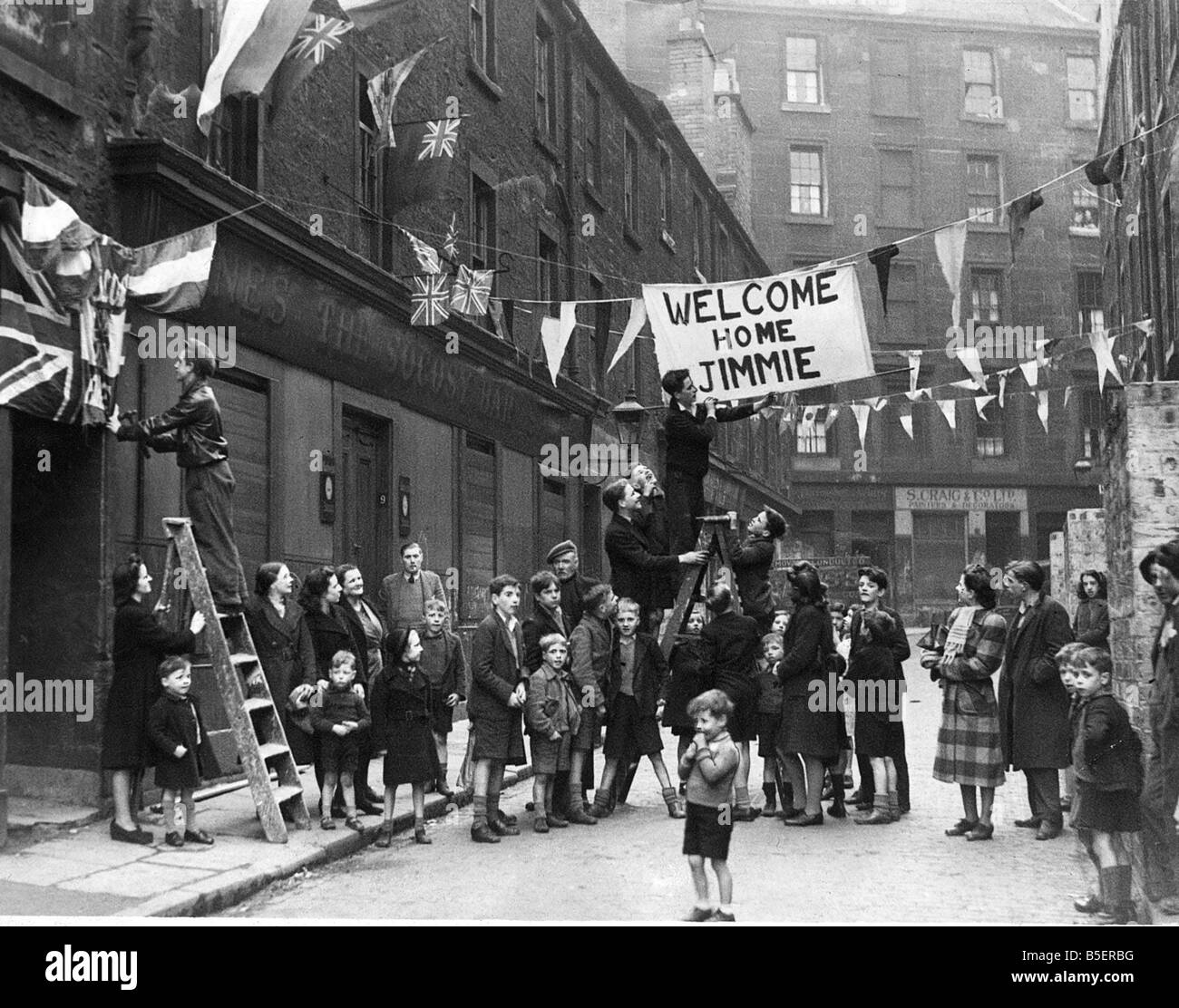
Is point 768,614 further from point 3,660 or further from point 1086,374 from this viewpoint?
point 1086,374

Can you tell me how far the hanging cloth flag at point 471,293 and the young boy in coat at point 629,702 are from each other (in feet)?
17.7

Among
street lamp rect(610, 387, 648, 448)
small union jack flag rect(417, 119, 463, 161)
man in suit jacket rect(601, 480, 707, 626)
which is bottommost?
man in suit jacket rect(601, 480, 707, 626)

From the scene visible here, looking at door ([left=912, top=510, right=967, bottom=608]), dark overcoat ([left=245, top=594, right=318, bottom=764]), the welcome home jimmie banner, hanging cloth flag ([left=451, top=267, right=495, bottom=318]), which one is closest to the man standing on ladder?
dark overcoat ([left=245, top=594, right=318, bottom=764])

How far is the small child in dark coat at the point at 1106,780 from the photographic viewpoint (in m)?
5.98

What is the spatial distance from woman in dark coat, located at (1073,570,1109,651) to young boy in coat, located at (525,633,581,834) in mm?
5182

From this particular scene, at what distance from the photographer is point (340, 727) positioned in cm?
850

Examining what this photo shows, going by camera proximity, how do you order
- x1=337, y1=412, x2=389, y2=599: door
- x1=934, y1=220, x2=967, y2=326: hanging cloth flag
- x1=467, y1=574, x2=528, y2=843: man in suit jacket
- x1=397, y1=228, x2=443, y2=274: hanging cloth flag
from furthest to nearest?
x1=337, y1=412, x2=389, y2=599: door < x1=397, y1=228, x2=443, y2=274: hanging cloth flag < x1=934, y1=220, x2=967, y2=326: hanging cloth flag < x1=467, y1=574, x2=528, y2=843: man in suit jacket

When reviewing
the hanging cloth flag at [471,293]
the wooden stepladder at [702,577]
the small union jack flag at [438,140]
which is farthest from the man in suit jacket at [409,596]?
the small union jack flag at [438,140]

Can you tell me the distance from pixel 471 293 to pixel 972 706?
7.31 metres

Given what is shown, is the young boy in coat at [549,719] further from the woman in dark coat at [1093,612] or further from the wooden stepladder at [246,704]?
the woman in dark coat at [1093,612]

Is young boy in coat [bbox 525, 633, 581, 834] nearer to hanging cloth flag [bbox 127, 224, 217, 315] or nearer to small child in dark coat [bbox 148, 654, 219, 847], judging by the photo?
small child in dark coat [bbox 148, 654, 219, 847]

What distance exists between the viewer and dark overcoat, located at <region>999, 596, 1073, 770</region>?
854 centimetres

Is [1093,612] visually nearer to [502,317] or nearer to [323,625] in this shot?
[323,625]
